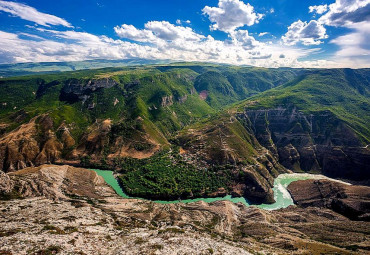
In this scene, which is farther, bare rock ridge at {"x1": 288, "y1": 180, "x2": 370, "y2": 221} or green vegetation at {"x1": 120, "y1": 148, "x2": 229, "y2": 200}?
green vegetation at {"x1": 120, "y1": 148, "x2": 229, "y2": 200}

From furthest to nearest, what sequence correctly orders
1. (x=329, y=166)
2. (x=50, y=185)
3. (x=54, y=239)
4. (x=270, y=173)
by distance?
(x=329, y=166) < (x=270, y=173) < (x=50, y=185) < (x=54, y=239)

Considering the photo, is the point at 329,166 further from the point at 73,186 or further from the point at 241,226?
the point at 73,186

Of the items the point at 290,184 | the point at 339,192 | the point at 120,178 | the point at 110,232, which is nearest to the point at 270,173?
the point at 290,184

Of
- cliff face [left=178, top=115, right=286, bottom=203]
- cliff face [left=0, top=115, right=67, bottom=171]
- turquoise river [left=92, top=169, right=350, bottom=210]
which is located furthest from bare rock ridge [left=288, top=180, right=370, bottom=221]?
cliff face [left=0, top=115, right=67, bottom=171]

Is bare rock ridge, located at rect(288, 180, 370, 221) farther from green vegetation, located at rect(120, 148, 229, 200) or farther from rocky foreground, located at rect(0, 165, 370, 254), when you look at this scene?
green vegetation, located at rect(120, 148, 229, 200)

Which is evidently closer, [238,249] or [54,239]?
[54,239]

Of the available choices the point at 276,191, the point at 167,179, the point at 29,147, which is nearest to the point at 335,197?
the point at 276,191
